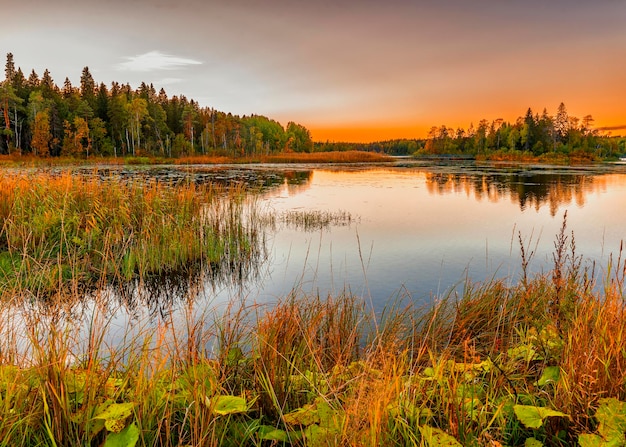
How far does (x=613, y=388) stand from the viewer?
2328 millimetres

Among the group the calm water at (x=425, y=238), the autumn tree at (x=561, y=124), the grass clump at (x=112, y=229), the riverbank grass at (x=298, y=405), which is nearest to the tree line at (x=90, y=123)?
the calm water at (x=425, y=238)

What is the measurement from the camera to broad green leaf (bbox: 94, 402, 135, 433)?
1.89 meters

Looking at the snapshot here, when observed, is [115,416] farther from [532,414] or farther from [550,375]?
[550,375]

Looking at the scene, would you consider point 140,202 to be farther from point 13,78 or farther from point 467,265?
point 13,78

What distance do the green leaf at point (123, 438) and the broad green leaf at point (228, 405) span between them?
363mm

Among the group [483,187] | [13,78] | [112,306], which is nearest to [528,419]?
[112,306]

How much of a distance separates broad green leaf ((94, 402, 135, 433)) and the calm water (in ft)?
8.62

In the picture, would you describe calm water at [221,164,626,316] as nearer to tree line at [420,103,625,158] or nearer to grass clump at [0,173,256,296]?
grass clump at [0,173,256,296]

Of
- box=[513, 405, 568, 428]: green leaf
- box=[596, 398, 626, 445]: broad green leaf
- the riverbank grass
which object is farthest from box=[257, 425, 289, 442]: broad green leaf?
box=[596, 398, 626, 445]: broad green leaf

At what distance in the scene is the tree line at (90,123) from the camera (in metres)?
55.4

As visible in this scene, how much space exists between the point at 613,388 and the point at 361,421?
1511 millimetres

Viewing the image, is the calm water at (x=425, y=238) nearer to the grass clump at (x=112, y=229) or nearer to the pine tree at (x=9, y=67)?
the grass clump at (x=112, y=229)

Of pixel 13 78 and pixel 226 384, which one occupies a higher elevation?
pixel 13 78

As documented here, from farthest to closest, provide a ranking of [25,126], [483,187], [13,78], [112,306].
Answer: [13,78]
[25,126]
[483,187]
[112,306]
